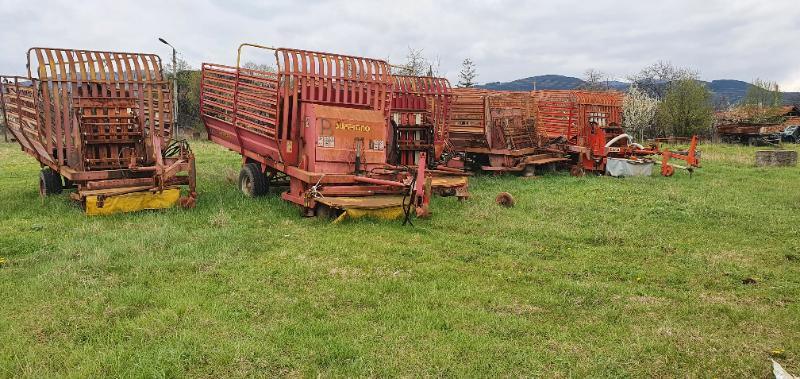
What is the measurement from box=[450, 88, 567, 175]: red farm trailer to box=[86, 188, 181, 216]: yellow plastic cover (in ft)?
25.6

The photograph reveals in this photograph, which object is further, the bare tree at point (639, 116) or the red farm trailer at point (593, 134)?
the bare tree at point (639, 116)

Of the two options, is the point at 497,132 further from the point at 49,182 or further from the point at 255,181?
the point at 49,182

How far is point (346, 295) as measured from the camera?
5230mm

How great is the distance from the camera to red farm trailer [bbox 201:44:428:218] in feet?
28.0

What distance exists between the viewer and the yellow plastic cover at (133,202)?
853cm

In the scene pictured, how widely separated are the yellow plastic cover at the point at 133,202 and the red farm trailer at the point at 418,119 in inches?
175

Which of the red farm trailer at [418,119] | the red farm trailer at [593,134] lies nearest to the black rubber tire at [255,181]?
the red farm trailer at [418,119]

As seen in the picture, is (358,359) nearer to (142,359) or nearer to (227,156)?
(142,359)

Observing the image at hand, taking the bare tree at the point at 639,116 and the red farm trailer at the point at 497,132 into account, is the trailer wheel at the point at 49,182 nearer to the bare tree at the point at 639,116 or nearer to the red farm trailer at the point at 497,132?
the red farm trailer at the point at 497,132

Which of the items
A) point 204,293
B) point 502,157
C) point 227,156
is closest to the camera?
point 204,293

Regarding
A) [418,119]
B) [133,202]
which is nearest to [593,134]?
[418,119]

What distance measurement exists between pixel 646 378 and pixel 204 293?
143 inches

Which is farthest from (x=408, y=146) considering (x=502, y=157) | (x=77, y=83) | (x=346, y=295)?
(x=346, y=295)

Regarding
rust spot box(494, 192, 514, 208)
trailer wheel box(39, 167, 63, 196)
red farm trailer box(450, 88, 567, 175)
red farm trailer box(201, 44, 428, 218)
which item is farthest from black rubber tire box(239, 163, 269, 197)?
red farm trailer box(450, 88, 567, 175)
